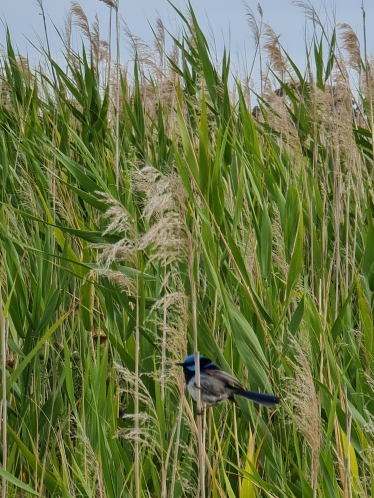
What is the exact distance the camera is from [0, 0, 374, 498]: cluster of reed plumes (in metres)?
1.65

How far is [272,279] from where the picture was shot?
2385mm

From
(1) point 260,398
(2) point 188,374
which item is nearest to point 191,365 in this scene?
(2) point 188,374

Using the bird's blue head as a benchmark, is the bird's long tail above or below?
below

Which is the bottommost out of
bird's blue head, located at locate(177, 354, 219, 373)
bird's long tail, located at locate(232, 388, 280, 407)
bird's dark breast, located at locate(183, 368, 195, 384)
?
bird's long tail, located at locate(232, 388, 280, 407)

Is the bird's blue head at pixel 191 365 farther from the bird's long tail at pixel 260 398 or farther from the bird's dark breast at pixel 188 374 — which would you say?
the bird's long tail at pixel 260 398

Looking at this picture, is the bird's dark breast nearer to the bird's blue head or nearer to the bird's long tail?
the bird's blue head

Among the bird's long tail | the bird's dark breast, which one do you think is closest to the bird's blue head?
the bird's dark breast

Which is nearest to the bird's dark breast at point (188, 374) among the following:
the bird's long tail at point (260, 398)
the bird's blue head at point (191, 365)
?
the bird's blue head at point (191, 365)

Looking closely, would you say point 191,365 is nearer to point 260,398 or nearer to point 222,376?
point 222,376

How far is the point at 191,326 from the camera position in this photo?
6.26 feet

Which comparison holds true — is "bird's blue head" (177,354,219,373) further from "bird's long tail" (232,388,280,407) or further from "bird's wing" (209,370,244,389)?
"bird's long tail" (232,388,280,407)

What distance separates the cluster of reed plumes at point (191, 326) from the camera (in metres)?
1.65

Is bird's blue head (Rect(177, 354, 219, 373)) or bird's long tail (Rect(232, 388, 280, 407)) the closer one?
bird's long tail (Rect(232, 388, 280, 407))

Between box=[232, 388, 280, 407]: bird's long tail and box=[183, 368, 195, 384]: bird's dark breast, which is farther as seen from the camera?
box=[183, 368, 195, 384]: bird's dark breast
